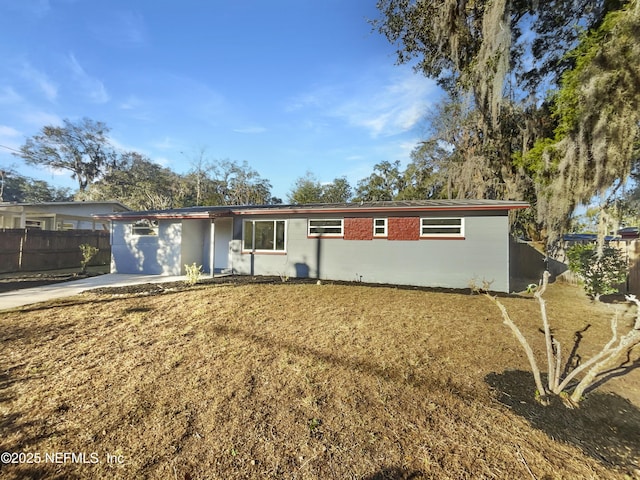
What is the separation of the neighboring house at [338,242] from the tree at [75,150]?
24.3m

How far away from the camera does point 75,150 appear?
93.7 feet

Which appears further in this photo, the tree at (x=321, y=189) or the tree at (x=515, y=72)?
the tree at (x=321, y=189)

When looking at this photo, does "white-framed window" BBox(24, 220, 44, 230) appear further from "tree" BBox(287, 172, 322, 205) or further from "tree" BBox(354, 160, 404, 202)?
"tree" BBox(354, 160, 404, 202)

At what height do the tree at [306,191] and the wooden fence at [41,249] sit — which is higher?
the tree at [306,191]

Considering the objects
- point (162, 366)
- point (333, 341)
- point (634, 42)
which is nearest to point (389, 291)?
point (333, 341)

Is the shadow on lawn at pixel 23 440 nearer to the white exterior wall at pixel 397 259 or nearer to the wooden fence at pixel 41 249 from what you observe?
the white exterior wall at pixel 397 259

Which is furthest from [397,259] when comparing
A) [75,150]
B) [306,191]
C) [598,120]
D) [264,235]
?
[75,150]

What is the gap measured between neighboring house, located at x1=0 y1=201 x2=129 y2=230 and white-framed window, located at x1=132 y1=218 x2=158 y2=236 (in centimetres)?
487

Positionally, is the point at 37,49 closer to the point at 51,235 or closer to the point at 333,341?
the point at 51,235

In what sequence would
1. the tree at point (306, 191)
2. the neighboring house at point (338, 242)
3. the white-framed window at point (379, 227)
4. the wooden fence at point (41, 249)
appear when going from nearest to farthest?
the neighboring house at point (338, 242) < the white-framed window at point (379, 227) < the wooden fence at point (41, 249) < the tree at point (306, 191)

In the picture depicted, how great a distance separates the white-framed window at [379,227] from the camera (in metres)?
9.00

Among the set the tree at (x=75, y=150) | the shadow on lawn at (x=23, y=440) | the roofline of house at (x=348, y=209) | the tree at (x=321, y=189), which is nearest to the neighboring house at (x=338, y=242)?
the roofline of house at (x=348, y=209)

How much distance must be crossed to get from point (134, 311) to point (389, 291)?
548 centimetres

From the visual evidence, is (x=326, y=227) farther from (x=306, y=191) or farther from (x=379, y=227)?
(x=306, y=191)
